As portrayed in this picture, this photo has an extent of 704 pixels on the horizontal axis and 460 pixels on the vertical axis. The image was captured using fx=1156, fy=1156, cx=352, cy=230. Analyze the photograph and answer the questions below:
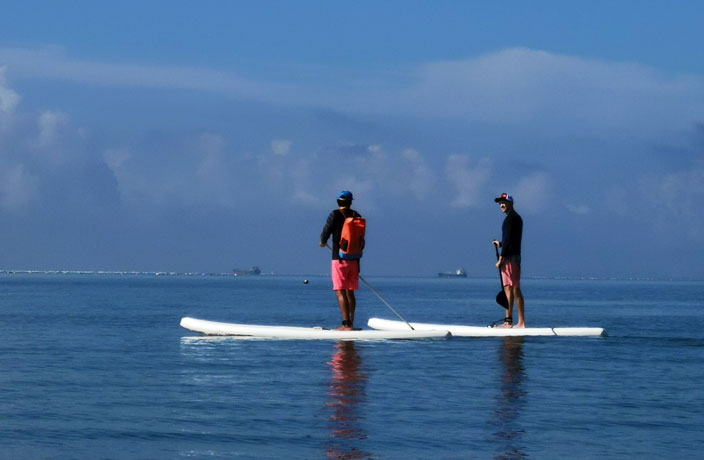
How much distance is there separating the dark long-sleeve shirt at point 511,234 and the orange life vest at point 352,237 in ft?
9.47

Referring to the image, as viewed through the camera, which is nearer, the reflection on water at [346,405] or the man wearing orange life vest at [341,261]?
the reflection on water at [346,405]

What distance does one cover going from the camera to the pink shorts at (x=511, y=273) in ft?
71.5

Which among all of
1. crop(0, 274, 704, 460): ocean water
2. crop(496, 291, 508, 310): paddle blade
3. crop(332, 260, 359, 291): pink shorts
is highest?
crop(332, 260, 359, 291): pink shorts

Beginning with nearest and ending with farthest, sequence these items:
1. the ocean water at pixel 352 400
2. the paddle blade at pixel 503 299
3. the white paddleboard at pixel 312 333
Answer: the ocean water at pixel 352 400 < the white paddleboard at pixel 312 333 < the paddle blade at pixel 503 299

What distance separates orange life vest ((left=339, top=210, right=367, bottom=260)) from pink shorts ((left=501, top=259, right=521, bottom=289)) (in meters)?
3.06

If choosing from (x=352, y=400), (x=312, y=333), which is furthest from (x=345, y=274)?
(x=352, y=400)

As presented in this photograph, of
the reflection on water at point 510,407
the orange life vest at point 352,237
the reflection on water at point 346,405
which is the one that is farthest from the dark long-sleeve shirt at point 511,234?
the reflection on water at point 346,405

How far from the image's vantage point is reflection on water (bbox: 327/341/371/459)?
30.9 ft

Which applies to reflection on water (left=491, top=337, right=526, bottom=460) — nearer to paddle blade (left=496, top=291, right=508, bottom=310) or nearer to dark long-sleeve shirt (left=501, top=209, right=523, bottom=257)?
dark long-sleeve shirt (left=501, top=209, right=523, bottom=257)

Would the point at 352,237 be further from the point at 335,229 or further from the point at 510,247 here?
the point at 510,247

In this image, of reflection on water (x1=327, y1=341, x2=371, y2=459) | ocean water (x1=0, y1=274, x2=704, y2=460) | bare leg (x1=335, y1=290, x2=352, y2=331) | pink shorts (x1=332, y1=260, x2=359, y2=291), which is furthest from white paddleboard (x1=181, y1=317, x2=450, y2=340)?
reflection on water (x1=327, y1=341, x2=371, y2=459)

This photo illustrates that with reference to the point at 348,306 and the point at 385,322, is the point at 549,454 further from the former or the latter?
the point at 385,322

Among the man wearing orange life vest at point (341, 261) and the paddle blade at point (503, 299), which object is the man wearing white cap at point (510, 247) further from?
the man wearing orange life vest at point (341, 261)

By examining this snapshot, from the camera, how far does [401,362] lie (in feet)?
55.6
